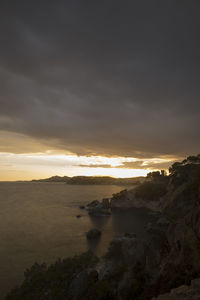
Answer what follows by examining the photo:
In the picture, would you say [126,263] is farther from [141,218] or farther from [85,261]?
[141,218]

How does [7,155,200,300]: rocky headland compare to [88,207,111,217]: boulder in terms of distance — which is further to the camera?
[88,207,111,217]: boulder

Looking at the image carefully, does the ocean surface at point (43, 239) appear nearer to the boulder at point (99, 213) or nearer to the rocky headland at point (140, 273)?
the boulder at point (99, 213)

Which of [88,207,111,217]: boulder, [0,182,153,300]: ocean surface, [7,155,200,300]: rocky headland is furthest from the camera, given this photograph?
[88,207,111,217]: boulder

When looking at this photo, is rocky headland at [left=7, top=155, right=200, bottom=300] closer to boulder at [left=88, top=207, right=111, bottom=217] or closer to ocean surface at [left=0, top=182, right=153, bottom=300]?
ocean surface at [left=0, top=182, right=153, bottom=300]

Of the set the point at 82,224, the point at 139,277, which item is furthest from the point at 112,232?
the point at 139,277

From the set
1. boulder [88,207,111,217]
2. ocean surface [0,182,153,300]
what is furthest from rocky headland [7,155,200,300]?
boulder [88,207,111,217]

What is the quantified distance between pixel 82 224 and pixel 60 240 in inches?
760

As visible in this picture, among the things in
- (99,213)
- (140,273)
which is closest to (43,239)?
(140,273)

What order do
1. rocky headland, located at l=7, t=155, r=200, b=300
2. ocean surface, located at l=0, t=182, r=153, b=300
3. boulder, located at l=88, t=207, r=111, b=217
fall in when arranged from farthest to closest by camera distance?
boulder, located at l=88, t=207, r=111, b=217, ocean surface, located at l=0, t=182, r=153, b=300, rocky headland, located at l=7, t=155, r=200, b=300

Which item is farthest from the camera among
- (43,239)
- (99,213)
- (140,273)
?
(99,213)

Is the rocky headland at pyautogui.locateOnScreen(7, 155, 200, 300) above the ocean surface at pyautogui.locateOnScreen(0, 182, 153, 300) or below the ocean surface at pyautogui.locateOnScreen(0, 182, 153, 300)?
A: above

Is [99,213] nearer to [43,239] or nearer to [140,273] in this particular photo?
[43,239]

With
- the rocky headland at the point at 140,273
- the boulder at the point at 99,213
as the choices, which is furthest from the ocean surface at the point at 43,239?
the rocky headland at the point at 140,273

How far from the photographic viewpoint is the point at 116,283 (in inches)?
→ 874
